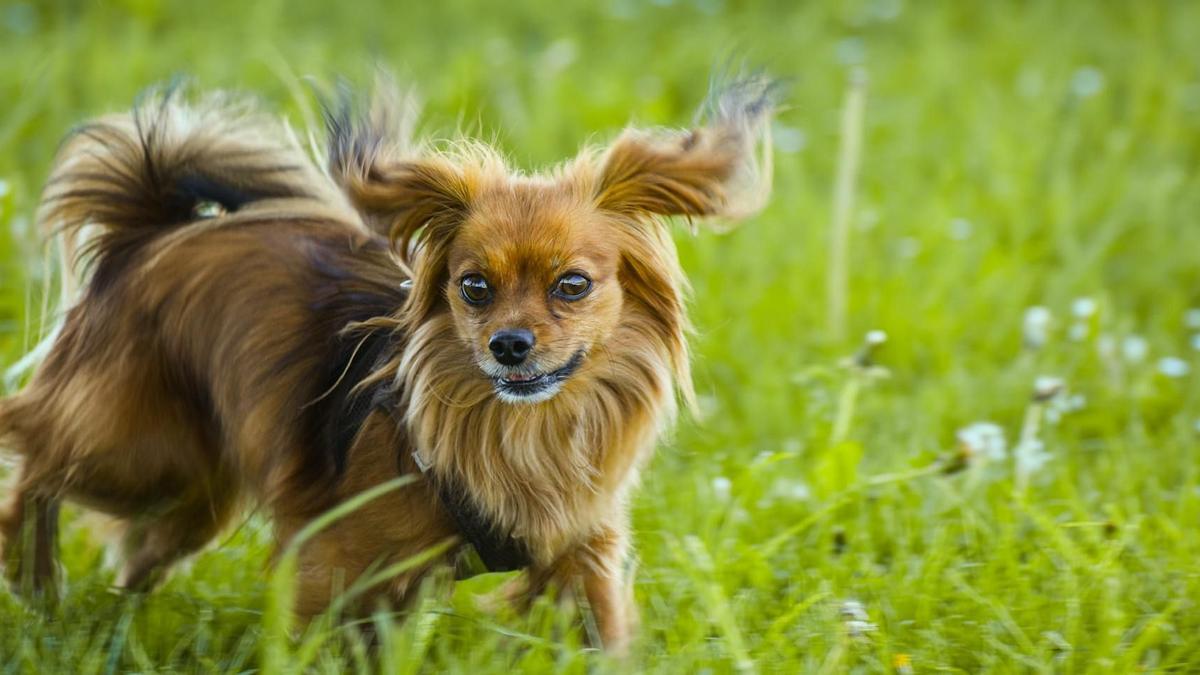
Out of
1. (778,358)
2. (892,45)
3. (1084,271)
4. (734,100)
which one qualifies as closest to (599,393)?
(734,100)

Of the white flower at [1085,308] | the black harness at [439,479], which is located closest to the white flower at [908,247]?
the white flower at [1085,308]

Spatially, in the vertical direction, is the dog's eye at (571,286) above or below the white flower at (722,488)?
below

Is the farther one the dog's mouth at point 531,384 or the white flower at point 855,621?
the white flower at point 855,621

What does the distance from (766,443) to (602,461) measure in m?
1.50

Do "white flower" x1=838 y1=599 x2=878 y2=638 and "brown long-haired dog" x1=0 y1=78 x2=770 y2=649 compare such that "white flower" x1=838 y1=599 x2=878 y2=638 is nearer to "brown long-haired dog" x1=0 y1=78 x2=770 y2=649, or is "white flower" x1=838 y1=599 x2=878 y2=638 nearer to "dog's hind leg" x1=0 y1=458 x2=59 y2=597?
"brown long-haired dog" x1=0 y1=78 x2=770 y2=649

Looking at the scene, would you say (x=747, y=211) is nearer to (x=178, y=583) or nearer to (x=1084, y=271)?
(x=178, y=583)

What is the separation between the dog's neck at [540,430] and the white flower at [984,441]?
3.69 ft

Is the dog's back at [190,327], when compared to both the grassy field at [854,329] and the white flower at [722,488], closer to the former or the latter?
the grassy field at [854,329]

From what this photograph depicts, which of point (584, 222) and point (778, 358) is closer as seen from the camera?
point (584, 222)

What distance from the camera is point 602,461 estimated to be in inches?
130

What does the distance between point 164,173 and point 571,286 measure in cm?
118

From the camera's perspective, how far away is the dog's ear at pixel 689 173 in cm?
319

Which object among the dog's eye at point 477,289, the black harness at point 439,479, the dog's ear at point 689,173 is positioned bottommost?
the black harness at point 439,479

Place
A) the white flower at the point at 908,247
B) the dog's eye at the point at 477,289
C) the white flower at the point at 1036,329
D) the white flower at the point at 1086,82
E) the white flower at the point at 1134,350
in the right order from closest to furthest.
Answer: the dog's eye at the point at 477,289
the white flower at the point at 1036,329
the white flower at the point at 1134,350
the white flower at the point at 908,247
the white flower at the point at 1086,82
